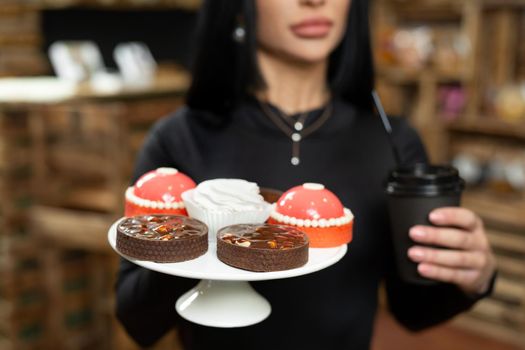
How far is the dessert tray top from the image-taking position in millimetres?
783

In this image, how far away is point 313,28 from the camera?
4.00 ft

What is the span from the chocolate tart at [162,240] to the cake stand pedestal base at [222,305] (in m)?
0.09

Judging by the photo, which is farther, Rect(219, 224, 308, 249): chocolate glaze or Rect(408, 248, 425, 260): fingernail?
Rect(408, 248, 425, 260): fingernail

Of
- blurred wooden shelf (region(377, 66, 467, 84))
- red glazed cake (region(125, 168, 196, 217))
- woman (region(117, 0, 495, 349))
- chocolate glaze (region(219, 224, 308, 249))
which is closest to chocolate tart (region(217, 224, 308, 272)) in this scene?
chocolate glaze (region(219, 224, 308, 249))

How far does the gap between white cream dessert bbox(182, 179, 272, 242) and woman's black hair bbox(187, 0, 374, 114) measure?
1.42 feet

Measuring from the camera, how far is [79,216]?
2.52 meters

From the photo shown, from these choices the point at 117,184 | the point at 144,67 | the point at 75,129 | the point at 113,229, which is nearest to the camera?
the point at 113,229

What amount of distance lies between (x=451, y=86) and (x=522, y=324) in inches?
55.6

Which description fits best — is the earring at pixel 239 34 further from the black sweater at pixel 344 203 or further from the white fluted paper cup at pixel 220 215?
the white fluted paper cup at pixel 220 215

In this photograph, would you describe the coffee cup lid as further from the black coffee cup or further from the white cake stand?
the white cake stand

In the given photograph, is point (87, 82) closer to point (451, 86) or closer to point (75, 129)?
point (75, 129)

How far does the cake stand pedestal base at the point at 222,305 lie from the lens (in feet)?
2.95

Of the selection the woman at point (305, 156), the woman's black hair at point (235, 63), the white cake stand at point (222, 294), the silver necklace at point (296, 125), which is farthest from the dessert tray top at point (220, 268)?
the woman's black hair at point (235, 63)

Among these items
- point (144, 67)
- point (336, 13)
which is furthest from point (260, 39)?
point (144, 67)
